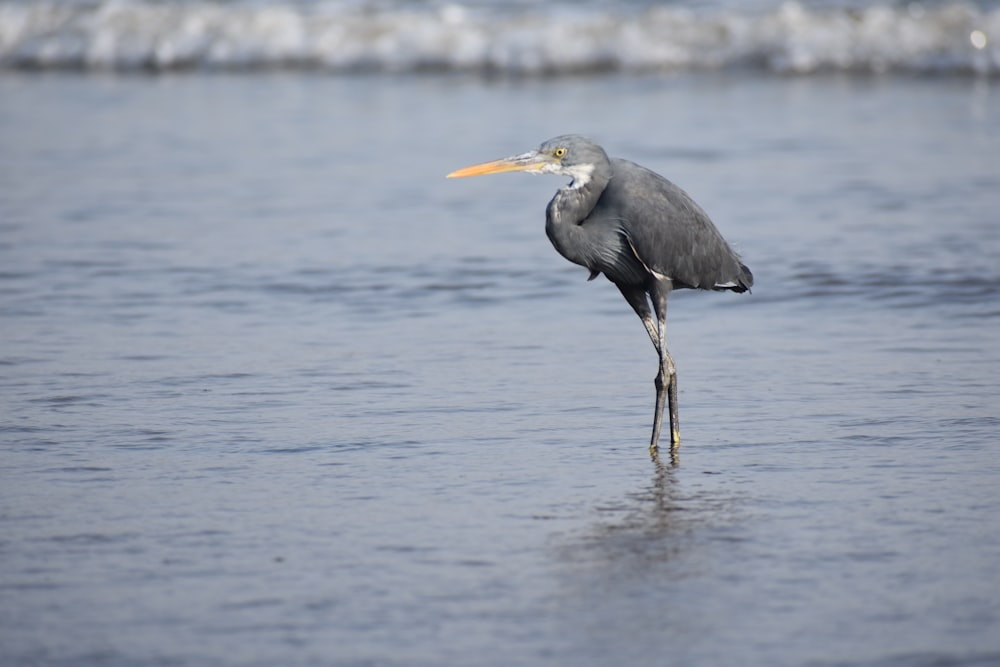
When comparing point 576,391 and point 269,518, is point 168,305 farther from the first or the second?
point 269,518

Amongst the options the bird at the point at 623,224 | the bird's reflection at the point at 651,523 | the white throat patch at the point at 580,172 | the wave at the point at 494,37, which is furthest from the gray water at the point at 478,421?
the wave at the point at 494,37

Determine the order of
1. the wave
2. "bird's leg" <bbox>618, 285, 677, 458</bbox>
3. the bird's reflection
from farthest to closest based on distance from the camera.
→ the wave < "bird's leg" <bbox>618, 285, 677, 458</bbox> < the bird's reflection

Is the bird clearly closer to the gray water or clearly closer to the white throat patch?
the white throat patch

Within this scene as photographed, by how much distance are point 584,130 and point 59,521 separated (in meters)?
10.1

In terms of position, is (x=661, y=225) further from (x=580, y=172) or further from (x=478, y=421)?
(x=478, y=421)

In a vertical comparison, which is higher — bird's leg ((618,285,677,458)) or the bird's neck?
the bird's neck

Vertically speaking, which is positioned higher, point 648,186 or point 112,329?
point 648,186

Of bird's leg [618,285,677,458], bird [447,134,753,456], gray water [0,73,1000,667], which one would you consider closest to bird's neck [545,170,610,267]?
bird [447,134,753,456]

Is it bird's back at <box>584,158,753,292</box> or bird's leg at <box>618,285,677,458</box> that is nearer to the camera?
bird's leg at <box>618,285,677,458</box>

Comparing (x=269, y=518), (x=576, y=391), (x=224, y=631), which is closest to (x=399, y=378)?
(x=576, y=391)

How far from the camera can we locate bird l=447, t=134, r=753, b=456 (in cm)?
589

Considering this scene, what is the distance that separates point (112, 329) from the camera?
7.68 meters

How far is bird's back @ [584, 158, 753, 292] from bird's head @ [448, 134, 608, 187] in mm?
104

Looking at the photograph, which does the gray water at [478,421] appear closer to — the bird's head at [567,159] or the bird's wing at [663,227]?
the bird's wing at [663,227]
